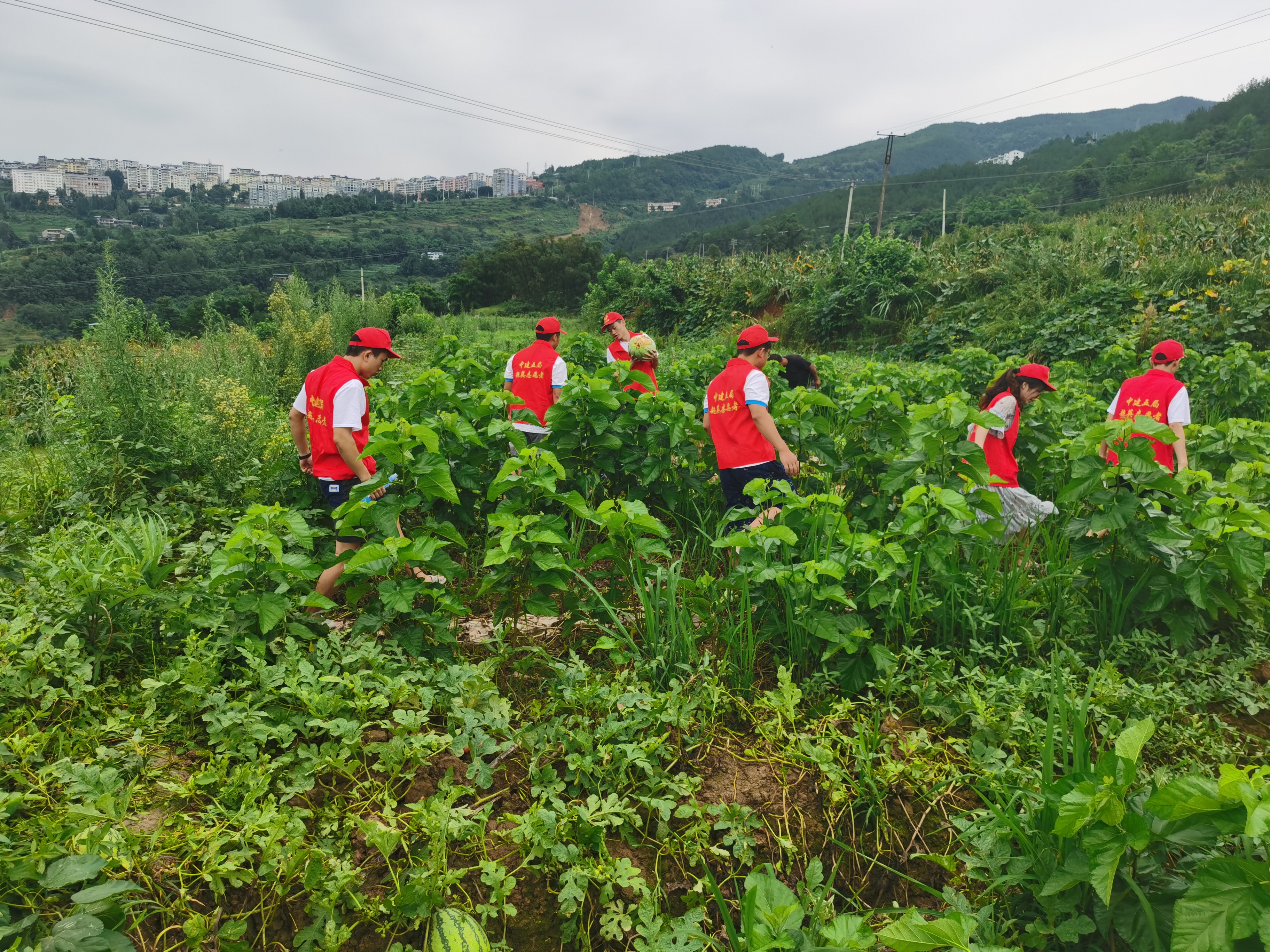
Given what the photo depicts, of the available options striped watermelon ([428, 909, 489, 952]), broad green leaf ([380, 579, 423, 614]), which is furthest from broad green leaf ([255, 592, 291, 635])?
striped watermelon ([428, 909, 489, 952])

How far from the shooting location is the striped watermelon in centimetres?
198

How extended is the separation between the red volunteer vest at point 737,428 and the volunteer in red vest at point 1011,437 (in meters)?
1.54

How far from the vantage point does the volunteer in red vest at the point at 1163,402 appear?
16.0ft

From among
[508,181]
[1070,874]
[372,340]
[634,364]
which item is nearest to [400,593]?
[372,340]

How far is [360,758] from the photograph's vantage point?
2.66m

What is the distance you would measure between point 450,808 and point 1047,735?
78.8 inches

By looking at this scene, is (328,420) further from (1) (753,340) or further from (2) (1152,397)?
(2) (1152,397)

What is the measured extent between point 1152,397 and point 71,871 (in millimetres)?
6818

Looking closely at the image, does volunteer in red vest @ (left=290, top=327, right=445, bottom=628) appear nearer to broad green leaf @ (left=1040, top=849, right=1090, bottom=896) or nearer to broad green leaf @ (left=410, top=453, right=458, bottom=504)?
broad green leaf @ (left=410, top=453, right=458, bottom=504)

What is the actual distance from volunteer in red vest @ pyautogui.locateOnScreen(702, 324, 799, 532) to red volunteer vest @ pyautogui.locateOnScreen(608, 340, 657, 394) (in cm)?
70

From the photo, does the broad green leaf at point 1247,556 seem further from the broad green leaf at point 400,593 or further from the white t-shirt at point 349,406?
the white t-shirt at point 349,406

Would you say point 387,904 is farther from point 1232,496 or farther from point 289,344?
point 289,344

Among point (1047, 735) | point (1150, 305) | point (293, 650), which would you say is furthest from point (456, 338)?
point (1150, 305)

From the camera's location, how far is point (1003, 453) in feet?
16.6
